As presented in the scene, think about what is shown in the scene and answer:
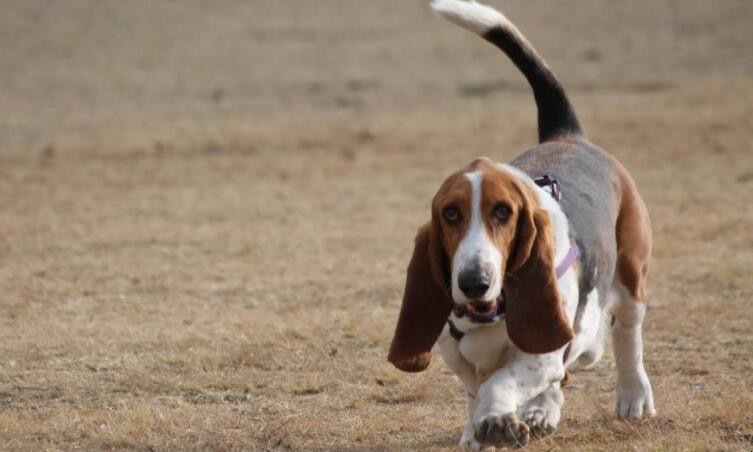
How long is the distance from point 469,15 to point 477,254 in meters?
1.93

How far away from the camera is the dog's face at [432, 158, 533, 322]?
4602 mm

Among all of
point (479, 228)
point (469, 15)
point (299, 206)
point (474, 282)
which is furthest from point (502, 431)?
point (299, 206)

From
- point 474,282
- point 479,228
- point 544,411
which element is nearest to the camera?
point 474,282

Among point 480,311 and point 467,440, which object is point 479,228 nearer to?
point 480,311

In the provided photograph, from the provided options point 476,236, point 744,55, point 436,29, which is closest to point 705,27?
point 744,55

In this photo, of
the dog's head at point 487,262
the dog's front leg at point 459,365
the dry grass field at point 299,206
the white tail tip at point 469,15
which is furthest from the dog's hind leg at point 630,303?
the dog's head at point 487,262

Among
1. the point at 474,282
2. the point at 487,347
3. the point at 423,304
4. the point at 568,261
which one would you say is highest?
the point at 474,282

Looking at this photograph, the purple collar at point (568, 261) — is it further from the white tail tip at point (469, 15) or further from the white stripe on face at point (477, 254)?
the white tail tip at point (469, 15)

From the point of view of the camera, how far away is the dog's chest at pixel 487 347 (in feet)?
16.8

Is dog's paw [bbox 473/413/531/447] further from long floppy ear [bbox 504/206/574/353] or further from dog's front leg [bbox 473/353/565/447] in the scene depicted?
long floppy ear [bbox 504/206/574/353]

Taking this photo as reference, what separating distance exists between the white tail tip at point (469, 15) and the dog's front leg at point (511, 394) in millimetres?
1789

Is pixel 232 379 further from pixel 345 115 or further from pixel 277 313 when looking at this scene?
pixel 345 115

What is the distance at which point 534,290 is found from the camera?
16.1 ft

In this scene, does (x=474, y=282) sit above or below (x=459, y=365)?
above
